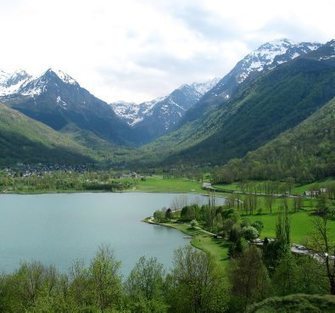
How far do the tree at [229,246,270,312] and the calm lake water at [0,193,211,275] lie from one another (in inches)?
1247

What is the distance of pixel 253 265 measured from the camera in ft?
190

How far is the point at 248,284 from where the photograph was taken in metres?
56.1

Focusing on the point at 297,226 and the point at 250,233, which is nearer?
the point at 250,233

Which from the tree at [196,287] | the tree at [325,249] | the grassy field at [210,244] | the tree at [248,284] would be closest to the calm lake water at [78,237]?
the grassy field at [210,244]

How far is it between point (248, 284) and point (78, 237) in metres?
82.5

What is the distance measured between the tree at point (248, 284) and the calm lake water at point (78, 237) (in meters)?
31.7

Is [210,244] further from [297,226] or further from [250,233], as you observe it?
[297,226]

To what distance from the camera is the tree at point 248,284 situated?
54.8 meters

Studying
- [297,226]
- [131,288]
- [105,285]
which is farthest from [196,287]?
[297,226]

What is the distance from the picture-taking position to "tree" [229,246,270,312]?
54.8 meters

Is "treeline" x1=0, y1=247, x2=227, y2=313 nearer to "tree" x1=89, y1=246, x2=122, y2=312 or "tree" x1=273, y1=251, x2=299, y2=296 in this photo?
"tree" x1=89, y1=246, x2=122, y2=312

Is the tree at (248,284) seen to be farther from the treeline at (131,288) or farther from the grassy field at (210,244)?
the grassy field at (210,244)

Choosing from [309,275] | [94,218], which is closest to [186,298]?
[309,275]

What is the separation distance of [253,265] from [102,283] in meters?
17.9
